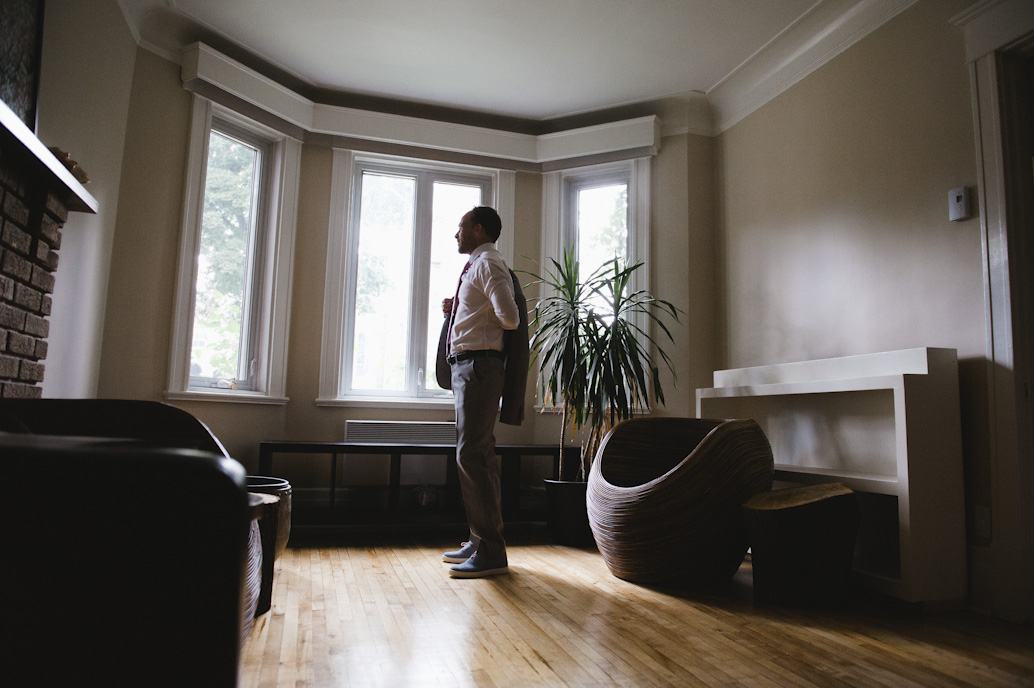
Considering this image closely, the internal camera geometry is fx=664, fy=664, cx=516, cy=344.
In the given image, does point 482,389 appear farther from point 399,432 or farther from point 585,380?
point 399,432

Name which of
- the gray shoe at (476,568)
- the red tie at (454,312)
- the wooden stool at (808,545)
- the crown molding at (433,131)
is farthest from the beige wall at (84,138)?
the wooden stool at (808,545)

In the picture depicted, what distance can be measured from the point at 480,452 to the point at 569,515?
100 cm

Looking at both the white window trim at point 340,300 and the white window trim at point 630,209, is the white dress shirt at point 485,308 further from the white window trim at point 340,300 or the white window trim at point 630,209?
the white window trim at point 630,209

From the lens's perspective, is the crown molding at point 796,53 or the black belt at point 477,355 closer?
the black belt at point 477,355

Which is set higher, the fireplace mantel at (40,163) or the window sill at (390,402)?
the fireplace mantel at (40,163)

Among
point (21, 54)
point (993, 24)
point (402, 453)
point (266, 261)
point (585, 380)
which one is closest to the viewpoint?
Answer: point (21, 54)

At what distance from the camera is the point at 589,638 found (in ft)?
6.24

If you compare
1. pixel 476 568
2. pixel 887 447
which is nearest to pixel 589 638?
pixel 476 568

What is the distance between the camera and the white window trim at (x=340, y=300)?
161 inches

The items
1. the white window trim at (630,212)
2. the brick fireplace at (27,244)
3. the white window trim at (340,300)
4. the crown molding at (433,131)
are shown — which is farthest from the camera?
the white window trim at (630,212)

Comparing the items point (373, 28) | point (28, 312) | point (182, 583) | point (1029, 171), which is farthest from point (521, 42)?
point (182, 583)

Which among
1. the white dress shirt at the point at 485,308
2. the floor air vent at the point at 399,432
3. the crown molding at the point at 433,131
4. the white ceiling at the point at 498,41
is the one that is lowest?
the floor air vent at the point at 399,432

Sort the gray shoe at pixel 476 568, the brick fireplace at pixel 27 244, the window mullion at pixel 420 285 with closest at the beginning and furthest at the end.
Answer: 1. the brick fireplace at pixel 27 244
2. the gray shoe at pixel 476 568
3. the window mullion at pixel 420 285

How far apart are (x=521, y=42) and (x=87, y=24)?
2.00 metres
